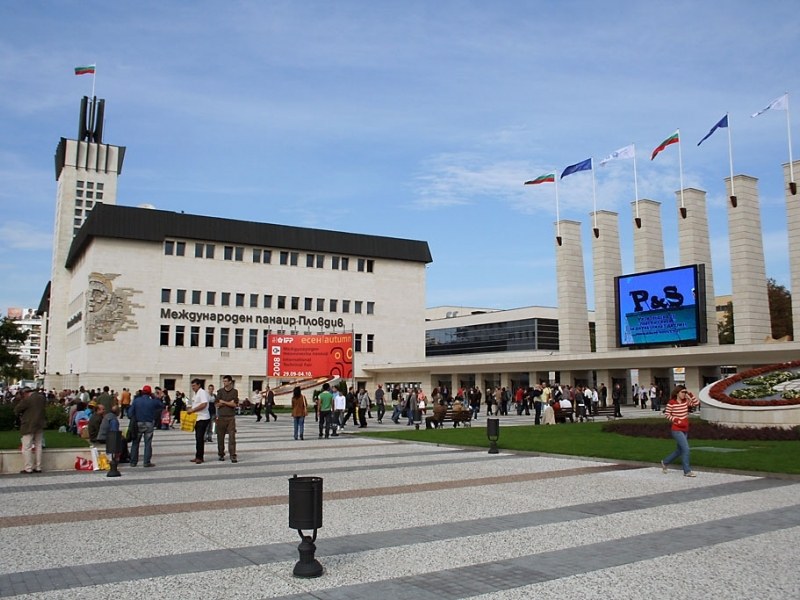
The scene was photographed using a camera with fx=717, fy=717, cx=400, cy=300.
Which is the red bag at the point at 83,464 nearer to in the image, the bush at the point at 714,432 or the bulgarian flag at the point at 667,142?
the bush at the point at 714,432

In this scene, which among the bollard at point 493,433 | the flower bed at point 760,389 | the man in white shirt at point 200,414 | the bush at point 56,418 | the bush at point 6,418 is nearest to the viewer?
the man in white shirt at point 200,414

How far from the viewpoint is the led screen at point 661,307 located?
4691 centimetres

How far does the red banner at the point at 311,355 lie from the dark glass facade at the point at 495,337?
155ft

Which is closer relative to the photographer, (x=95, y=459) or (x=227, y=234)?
(x=95, y=459)

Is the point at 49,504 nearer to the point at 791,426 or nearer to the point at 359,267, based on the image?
the point at 791,426

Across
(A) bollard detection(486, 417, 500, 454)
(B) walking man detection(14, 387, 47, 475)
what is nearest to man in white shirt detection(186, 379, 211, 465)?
(B) walking man detection(14, 387, 47, 475)

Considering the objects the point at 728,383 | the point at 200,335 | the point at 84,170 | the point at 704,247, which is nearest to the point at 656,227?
the point at 704,247

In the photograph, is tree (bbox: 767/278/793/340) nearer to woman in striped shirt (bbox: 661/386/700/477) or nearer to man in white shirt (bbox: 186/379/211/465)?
woman in striped shirt (bbox: 661/386/700/477)

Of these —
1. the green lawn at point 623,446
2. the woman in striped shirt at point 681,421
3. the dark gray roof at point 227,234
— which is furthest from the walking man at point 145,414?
the dark gray roof at point 227,234

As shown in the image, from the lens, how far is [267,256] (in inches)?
2852

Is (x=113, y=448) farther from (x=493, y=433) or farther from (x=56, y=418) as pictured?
(x=56, y=418)

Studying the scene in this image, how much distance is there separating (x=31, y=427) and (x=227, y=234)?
187 ft

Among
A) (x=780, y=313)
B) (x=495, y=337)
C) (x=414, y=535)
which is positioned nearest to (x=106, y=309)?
(x=495, y=337)

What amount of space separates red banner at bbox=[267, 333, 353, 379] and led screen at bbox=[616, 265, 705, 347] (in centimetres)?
2013
